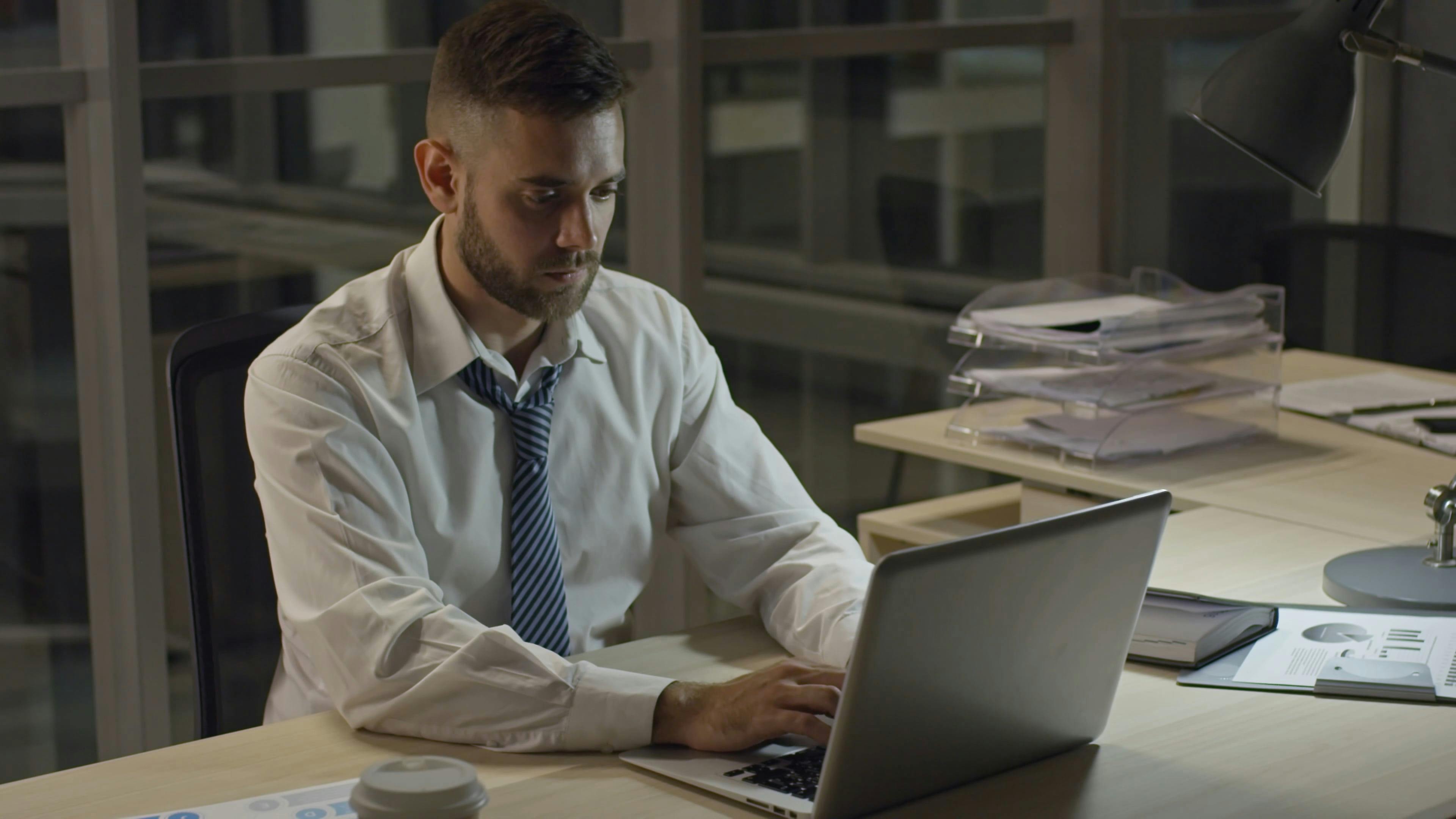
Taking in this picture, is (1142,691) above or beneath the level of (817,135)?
beneath

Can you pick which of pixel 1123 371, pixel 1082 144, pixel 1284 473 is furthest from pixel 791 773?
pixel 1082 144

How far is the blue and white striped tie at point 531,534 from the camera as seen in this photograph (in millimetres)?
1736

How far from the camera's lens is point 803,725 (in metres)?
1.38

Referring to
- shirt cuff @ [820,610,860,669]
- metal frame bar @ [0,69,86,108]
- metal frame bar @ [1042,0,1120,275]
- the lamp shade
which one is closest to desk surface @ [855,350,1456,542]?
the lamp shade

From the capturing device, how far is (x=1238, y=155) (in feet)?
13.7

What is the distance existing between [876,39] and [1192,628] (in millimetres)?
1962

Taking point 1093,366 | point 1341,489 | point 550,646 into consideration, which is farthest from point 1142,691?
point 1093,366

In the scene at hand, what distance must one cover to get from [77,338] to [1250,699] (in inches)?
70.3

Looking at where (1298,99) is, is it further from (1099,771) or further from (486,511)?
(486,511)

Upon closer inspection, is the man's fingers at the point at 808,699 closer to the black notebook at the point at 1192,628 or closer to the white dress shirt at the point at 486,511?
the white dress shirt at the point at 486,511

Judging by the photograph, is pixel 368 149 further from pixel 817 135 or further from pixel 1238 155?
pixel 1238 155

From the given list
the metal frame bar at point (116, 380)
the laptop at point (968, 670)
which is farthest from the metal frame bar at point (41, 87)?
the laptop at point (968, 670)

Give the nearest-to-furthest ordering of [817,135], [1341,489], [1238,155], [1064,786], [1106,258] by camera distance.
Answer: [1064,786]
[1341,489]
[817,135]
[1106,258]
[1238,155]

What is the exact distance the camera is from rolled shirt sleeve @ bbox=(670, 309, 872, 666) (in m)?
1.70
